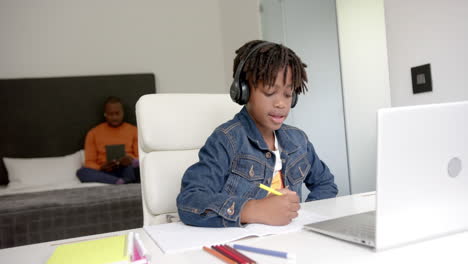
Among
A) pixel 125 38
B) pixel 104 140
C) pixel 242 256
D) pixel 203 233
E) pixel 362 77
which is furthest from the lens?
pixel 125 38

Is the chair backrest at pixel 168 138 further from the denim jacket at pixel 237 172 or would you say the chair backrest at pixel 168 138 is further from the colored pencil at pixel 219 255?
the colored pencil at pixel 219 255

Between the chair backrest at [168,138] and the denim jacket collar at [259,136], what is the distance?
199 millimetres

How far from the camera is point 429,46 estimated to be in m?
1.37

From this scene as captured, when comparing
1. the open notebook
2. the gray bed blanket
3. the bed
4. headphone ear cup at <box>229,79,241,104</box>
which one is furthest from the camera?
the bed

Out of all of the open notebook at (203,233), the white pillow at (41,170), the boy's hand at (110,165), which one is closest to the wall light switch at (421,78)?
the open notebook at (203,233)

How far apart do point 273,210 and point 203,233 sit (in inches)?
5.4

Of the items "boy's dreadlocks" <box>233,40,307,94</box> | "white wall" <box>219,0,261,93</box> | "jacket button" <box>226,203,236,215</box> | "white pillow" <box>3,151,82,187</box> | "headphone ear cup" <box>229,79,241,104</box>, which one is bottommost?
"white pillow" <box>3,151,82,187</box>

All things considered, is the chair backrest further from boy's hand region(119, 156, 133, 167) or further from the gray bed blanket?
boy's hand region(119, 156, 133, 167)

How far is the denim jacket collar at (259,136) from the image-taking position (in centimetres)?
100

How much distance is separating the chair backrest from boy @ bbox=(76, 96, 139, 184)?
1922 millimetres

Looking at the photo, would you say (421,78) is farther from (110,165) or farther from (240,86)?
(110,165)

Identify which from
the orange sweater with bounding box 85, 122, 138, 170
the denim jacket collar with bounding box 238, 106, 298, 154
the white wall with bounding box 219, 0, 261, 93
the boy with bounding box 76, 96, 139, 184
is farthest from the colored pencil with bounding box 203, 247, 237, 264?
the orange sweater with bounding box 85, 122, 138, 170

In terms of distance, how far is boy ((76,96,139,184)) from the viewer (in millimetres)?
2980

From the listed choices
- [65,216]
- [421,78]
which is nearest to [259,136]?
[421,78]
